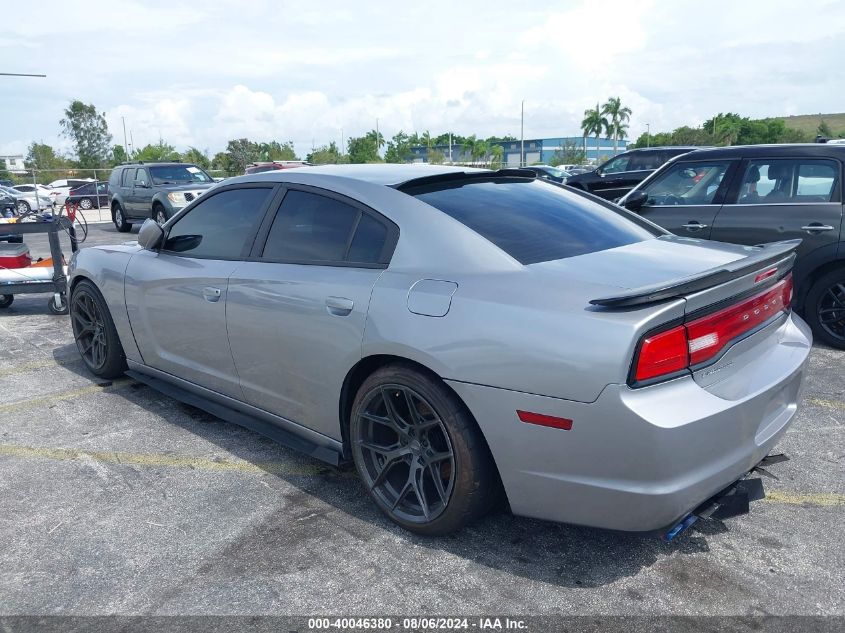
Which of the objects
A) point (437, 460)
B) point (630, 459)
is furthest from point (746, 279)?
point (437, 460)

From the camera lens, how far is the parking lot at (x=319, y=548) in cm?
253

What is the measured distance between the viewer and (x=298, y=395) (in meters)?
3.34

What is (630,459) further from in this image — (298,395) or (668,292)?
(298,395)

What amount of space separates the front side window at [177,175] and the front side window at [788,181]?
41.7 ft

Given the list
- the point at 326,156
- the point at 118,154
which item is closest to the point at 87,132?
the point at 118,154

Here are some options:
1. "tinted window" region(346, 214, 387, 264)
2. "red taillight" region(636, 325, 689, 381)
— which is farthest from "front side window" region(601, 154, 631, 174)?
"red taillight" region(636, 325, 689, 381)

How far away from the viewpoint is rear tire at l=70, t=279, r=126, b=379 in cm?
478

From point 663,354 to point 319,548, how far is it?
1.58 meters

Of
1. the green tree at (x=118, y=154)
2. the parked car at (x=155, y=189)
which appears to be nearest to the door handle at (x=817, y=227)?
the parked car at (x=155, y=189)

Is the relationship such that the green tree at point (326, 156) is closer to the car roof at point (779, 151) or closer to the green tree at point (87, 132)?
the green tree at point (87, 132)

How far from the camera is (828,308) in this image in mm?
5586

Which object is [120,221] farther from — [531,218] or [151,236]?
[531,218]

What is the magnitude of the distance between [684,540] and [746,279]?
110cm

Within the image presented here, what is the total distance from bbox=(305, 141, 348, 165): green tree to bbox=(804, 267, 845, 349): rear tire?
53307 millimetres
